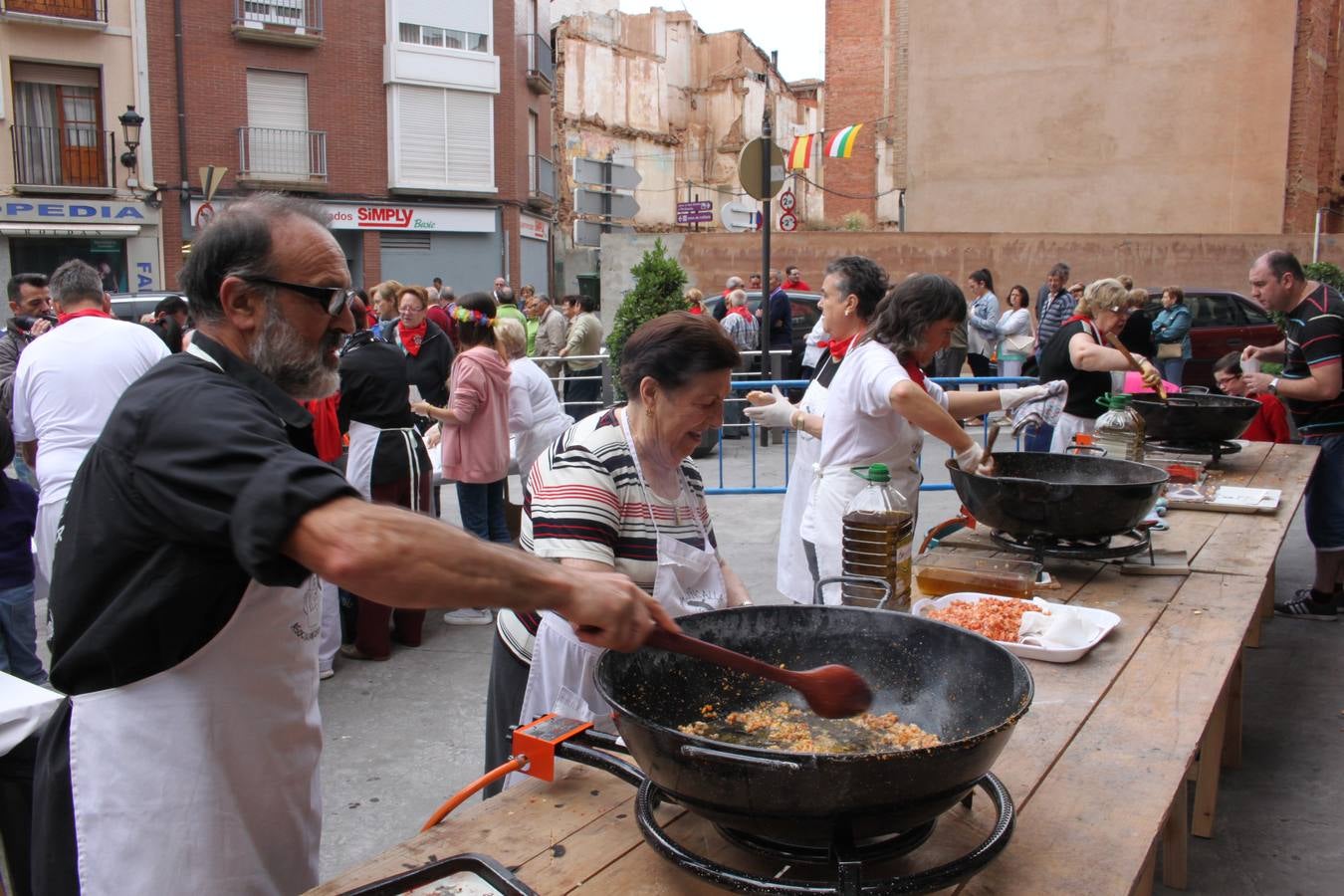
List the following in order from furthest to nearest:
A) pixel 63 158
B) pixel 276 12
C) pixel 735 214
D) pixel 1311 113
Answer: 1. pixel 276 12
2. pixel 63 158
3. pixel 1311 113
4. pixel 735 214

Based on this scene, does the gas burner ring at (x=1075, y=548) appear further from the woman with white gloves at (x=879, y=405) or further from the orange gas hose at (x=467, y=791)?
the orange gas hose at (x=467, y=791)

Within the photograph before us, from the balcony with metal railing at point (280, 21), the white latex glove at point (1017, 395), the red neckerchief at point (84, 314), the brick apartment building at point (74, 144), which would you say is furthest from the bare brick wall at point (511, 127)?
the white latex glove at point (1017, 395)

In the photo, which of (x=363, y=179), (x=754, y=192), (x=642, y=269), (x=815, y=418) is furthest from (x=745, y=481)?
(x=363, y=179)

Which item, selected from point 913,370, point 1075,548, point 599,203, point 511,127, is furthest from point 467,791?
point 511,127

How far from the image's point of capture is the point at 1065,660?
264cm

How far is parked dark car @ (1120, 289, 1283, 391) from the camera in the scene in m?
14.0

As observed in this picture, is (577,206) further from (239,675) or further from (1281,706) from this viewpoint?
(239,675)

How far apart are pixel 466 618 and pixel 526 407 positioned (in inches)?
56.1

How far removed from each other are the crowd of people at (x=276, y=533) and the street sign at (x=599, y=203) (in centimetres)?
688

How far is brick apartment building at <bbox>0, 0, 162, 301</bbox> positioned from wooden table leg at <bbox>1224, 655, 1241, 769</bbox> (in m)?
22.8

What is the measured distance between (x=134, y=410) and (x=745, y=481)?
8.76 meters

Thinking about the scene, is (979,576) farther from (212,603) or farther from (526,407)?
(526,407)

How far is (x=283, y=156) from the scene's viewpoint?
2595cm

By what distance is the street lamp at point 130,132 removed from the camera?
19844 millimetres
